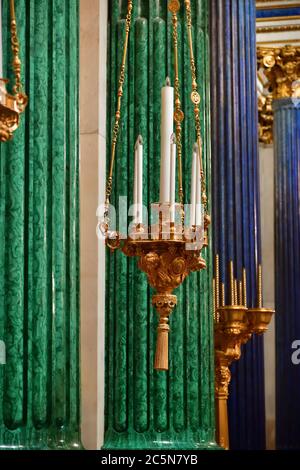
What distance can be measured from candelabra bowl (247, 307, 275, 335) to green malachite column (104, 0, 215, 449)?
5.75 feet

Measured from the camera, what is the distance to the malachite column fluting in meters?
9.51

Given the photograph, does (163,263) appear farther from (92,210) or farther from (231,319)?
(231,319)

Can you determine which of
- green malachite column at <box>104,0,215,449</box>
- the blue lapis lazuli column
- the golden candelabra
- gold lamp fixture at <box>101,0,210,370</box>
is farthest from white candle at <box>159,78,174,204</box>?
the blue lapis lazuli column

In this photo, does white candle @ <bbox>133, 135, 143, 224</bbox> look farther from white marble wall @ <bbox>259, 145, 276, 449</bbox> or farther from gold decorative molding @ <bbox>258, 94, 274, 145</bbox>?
white marble wall @ <bbox>259, 145, 276, 449</bbox>

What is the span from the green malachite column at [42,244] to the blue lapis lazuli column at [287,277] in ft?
28.8

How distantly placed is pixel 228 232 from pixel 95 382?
11.7 feet

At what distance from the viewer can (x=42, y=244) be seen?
16.4ft

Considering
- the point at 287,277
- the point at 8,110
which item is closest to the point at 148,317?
the point at 8,110

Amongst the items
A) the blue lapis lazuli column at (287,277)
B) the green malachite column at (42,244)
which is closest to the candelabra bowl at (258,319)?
the green malachite column at (42,244)

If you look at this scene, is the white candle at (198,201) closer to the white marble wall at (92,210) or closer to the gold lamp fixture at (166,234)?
the gold lamp fixture at (166,234)

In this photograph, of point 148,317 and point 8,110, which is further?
point 148,317

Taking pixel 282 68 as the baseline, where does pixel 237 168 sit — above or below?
below

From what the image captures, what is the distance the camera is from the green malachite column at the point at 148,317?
614 centimetres

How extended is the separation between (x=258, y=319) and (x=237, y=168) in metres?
1.74
